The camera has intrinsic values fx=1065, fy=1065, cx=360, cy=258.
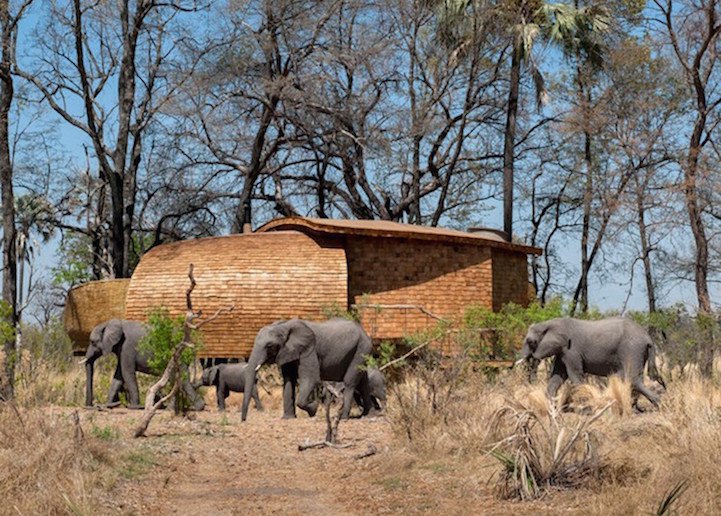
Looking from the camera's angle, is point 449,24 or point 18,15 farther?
point 449,24

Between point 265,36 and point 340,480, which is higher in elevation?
point 265,36

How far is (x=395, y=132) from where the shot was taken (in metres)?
37.2

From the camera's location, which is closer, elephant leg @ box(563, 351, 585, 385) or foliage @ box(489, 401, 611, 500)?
foliage @ box(489, 401, 611, 500)

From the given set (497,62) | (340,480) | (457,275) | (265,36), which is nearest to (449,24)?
(497,62)

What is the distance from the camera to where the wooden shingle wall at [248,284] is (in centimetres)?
2300

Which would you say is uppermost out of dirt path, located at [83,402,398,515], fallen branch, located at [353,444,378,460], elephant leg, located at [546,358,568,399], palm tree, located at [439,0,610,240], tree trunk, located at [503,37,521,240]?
palm tree, located at [439,0,610,240]

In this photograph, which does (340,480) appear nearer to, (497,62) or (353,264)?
(353,264)

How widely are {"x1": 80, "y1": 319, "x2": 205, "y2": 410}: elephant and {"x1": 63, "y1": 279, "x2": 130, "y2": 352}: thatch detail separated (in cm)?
607

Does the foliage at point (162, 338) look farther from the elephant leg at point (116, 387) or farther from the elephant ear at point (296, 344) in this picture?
the elephant leg at point (116, 387)

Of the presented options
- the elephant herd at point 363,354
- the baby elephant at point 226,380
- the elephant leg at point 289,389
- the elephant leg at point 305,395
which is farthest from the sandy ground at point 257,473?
the baby elephant at point 226,380

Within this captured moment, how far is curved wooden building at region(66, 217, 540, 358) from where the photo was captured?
23031mm

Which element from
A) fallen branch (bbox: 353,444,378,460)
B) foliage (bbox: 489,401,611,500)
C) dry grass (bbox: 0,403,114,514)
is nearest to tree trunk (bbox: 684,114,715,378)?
fallen branch (bbox: 353,444,378,460)

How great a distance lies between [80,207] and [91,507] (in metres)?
33.3

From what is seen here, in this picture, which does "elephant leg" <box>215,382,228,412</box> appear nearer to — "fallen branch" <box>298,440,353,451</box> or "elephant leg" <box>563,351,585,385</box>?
"elephant leg" <box>563,351,585,385</box>
